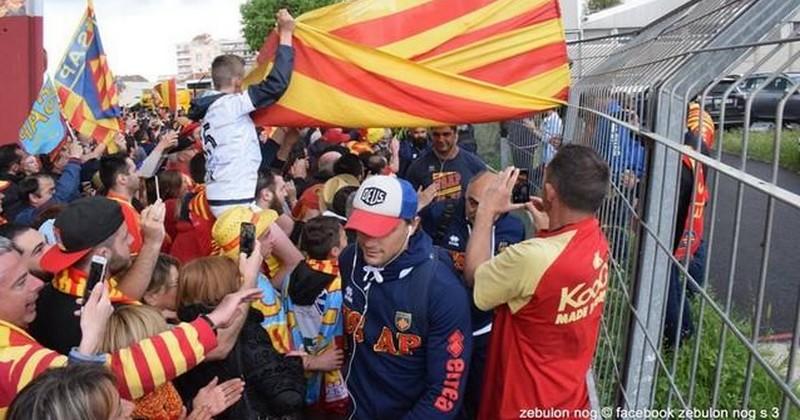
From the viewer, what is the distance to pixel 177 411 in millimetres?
2920

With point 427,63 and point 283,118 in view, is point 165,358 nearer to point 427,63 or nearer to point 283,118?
point 283,118

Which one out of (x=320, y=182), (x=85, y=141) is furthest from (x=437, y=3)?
(x=85, y=141)

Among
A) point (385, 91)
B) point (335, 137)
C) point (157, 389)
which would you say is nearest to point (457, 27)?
point (385, 91)

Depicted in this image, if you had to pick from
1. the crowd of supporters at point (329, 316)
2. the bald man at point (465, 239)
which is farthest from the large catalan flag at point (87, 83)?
the bald man at point (465, 239)

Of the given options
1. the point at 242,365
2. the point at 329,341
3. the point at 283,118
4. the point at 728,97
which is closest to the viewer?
the point at 728,97

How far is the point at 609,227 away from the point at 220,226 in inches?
79.4

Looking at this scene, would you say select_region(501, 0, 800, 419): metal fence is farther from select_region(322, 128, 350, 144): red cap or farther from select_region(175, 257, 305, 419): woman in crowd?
select_region(322, 128, 350, 144): red cap

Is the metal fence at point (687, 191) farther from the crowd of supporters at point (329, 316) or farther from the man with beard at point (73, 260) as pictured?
the man with beard at point (73, 260)

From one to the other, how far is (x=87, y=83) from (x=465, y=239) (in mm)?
4444

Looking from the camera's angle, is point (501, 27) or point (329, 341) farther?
point (501, 27)

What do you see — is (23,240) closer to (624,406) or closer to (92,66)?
(624,406)

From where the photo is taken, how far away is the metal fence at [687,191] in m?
1.77

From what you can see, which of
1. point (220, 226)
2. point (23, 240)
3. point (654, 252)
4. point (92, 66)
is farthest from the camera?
point (92, 66)

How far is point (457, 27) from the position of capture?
4.05m
